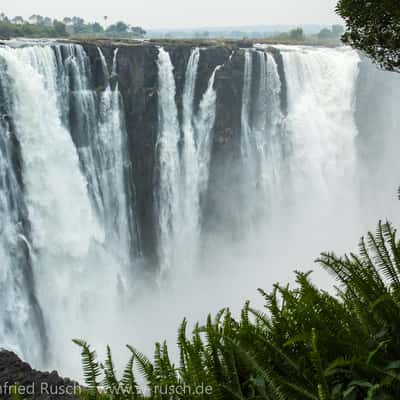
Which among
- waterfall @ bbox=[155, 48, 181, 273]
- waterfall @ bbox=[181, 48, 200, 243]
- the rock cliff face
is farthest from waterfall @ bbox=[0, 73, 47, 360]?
waterfall @ bbox=[181, 48, 200, 243]

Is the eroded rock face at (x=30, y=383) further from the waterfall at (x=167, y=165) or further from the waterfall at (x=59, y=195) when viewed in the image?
the waterfall at (x=167, y=165)

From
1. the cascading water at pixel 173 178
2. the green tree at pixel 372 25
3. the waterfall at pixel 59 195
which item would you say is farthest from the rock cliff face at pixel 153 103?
the green tree at pixel 372 25

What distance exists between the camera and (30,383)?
4.57 metres

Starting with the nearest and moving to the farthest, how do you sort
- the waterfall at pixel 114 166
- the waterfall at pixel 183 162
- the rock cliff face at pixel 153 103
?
the waterfall at pixel 114 166, the rock cliff face at pixel 153 103, the waterfall at pixel 183 162

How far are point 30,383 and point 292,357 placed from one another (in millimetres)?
2395

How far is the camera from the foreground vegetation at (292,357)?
2.97m

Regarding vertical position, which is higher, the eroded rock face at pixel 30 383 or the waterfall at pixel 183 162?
the eroded rock face at pixel 30 383

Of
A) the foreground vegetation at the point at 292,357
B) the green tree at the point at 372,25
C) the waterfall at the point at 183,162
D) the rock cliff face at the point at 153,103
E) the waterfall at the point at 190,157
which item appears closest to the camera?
the foreground vegetation at the point at 292,357

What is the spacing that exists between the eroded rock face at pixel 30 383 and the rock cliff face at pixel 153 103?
57.6 feet

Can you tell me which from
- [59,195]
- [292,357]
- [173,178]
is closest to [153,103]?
[173,178]

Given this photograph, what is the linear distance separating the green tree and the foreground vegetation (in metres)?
4.88

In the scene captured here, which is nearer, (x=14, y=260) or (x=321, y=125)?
(x=14, y=260)

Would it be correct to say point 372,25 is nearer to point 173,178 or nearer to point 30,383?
point 30,383

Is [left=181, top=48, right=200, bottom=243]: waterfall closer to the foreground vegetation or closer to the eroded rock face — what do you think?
the eroded rock face
